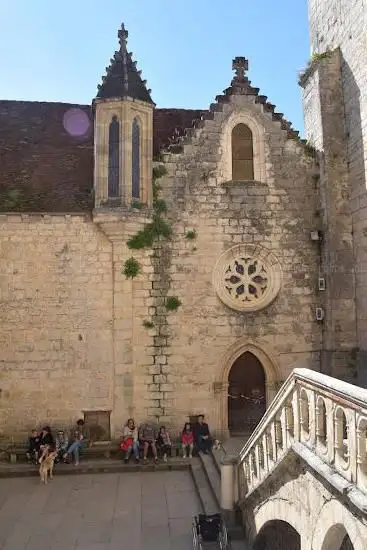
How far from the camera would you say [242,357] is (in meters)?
14.3

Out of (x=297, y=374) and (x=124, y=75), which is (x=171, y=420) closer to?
(x=297, y=374)

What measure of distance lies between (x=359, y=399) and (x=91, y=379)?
9.49 metres

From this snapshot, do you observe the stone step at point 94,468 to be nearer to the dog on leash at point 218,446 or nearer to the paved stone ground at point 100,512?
the paved stone ground at point 100,512

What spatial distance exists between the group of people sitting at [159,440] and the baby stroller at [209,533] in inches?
161

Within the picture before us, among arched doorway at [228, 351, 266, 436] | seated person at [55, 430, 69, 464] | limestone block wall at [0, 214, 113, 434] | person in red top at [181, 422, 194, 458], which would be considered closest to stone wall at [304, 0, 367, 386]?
arched doorway at [228, 351, 266, 436]

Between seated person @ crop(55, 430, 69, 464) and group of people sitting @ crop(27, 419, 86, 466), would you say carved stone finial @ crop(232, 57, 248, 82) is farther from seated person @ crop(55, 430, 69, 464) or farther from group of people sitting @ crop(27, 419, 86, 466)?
seated person @ crop(55, 430, 69, 464)

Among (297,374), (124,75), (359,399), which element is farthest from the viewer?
(124,75)

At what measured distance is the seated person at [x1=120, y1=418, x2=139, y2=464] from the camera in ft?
42.7

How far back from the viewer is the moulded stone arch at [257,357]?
45.5 feet

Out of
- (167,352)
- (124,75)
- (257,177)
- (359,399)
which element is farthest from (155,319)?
(359,399)

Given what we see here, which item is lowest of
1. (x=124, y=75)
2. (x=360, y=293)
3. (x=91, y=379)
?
(x=91, y=379)

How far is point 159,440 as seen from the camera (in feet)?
43.7

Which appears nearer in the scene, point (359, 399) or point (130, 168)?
point (359, 399)

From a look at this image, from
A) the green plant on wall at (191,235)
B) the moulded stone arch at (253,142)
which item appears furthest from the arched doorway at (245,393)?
the moulded stone arch at (253,142)
